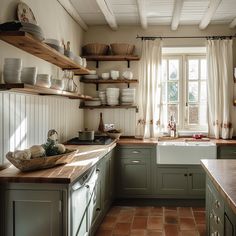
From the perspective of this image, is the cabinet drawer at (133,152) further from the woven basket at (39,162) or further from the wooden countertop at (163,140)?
the woven basket at (39,162)

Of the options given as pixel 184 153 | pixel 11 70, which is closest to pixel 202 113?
pixel 184 153

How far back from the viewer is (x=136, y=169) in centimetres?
457

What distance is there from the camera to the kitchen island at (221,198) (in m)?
1.83

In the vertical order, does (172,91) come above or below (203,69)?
below

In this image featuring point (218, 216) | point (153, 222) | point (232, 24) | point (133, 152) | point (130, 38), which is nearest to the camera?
point (218, 216)

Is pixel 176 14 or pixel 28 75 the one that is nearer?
pixel 28 75

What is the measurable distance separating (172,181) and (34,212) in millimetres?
2661

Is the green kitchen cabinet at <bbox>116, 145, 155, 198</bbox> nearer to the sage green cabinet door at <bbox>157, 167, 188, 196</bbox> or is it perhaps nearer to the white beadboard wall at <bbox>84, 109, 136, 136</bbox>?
the sage green cabinet door at <bbox>157, 167, 188, 196</bbox>

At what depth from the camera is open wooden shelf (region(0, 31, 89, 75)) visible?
7.46ft

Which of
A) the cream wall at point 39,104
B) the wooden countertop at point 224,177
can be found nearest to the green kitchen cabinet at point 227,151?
the wooden countertop at point 224,177

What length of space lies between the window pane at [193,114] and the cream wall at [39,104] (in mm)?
1844

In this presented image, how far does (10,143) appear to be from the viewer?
2.62 metres

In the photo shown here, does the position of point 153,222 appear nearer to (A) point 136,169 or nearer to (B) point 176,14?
(A) point 136,169

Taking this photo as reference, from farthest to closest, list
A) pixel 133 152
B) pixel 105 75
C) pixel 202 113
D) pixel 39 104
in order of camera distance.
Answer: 1. pixel 202 113
2. pixel 105 75
3. pixel 133 152
4. pixel 39 104
